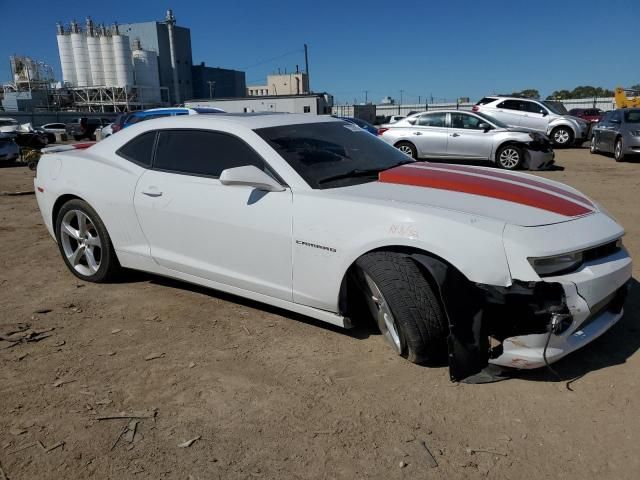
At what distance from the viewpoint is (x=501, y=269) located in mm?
2562

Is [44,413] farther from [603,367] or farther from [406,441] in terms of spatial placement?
[603,367]

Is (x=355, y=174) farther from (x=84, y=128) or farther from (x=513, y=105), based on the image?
(x=84, y=128)

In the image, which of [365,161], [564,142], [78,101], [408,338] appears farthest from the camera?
[78,101]

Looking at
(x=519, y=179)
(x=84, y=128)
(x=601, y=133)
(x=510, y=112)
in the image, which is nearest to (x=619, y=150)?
(x=601, y=133)

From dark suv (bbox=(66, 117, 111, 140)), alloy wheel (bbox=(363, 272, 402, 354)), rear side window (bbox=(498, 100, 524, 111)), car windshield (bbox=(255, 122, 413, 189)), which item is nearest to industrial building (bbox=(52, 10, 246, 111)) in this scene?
dark suv (bbox=(66, 117, 111, 140))

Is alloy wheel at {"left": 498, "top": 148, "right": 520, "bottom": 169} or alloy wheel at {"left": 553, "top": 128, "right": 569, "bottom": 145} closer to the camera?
alloy wheel at {"left": 498, "top": 148, "right": 520, "bottom": 169}

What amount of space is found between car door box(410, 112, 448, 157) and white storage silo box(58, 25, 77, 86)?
80089mm

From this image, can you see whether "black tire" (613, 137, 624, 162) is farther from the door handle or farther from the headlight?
the door handle

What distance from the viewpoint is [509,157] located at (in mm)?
12133

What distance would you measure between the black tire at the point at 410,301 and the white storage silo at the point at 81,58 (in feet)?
284

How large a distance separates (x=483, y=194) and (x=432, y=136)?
10178 mm

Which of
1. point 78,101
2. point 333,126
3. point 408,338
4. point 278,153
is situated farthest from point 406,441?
point 78,101

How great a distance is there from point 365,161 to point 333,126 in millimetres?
515

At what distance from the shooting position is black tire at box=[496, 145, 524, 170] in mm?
12047
